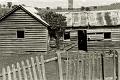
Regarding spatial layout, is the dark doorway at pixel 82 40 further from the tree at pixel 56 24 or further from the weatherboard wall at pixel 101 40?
the tree at pixel 56 24

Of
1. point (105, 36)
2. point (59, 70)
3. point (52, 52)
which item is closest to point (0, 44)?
point (52, 52)

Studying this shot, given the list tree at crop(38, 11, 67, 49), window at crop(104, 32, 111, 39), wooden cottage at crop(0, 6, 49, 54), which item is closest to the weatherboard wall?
window at crop(104, 32, 111, 39)

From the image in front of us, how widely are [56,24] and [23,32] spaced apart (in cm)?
316

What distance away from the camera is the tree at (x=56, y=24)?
2862 cm

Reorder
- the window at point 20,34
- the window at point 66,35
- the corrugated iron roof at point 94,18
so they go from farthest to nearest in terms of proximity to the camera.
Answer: the window at point 66,35 < the corrugated iron roof at point 94,18 < the window at point 20,34

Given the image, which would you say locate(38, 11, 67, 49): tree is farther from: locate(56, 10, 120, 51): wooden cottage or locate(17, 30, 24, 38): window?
locate(17, 30, 24, 38): window

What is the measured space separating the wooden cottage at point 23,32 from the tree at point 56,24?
3.64 feet

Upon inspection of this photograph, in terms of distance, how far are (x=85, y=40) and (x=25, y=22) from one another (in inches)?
261

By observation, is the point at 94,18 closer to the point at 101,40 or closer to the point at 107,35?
the point at 107,35

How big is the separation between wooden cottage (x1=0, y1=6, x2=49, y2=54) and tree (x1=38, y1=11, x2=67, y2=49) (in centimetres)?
111

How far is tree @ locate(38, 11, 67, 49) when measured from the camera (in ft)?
93.9

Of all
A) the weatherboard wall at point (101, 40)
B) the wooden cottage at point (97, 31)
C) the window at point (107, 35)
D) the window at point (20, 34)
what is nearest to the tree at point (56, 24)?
the wooden cottage at point (97, 31)

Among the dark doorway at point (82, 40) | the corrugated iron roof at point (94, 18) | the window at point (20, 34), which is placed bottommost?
the dark doorway at point (82, 40)

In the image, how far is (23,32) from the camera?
2862 cm
